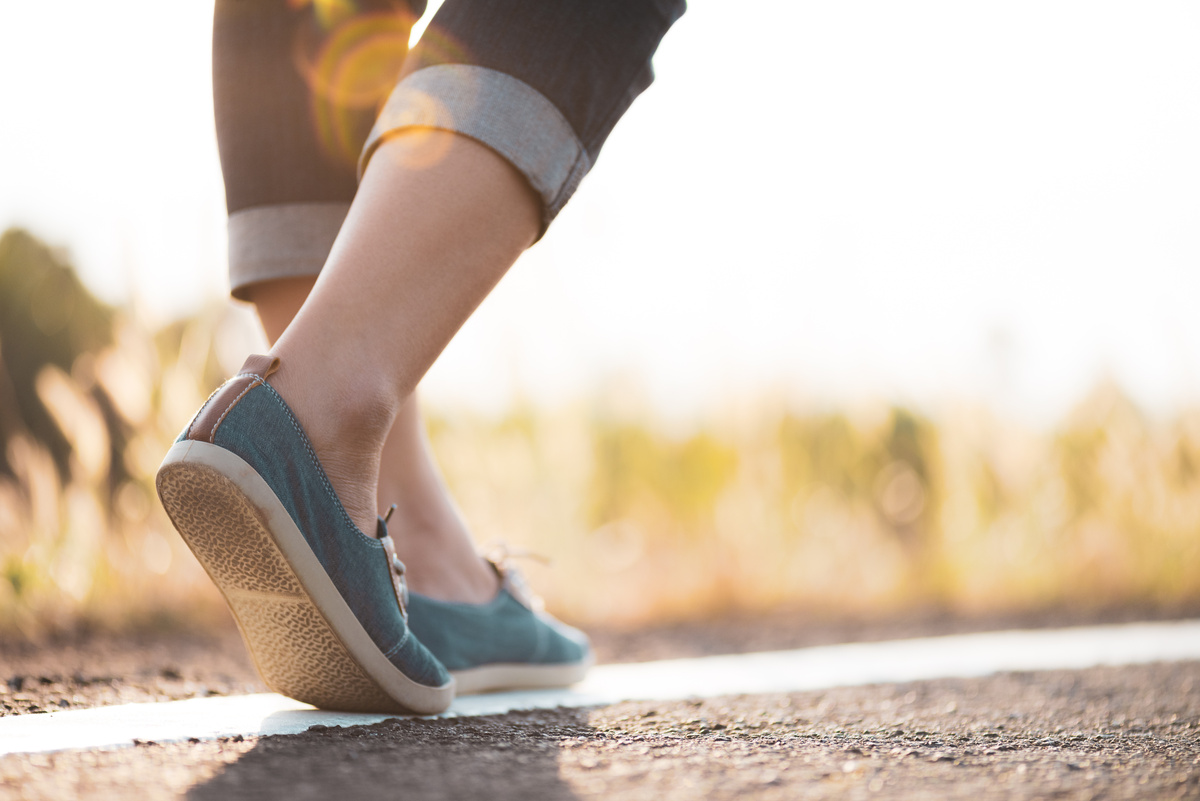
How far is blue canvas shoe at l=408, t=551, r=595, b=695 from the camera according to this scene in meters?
1.00

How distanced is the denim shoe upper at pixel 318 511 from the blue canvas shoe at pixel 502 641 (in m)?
0.18

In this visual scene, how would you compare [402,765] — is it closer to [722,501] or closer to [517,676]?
[517,676]

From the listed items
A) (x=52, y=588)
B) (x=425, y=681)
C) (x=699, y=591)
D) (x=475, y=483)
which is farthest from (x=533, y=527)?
(x=425, y=681)

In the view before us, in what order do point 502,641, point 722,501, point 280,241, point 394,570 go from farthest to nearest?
point 722,501 < point 502,641 < point 280,241 < point 394,570

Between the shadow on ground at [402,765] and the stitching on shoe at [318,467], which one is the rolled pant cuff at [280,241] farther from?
the shadow on ground at [402,765]

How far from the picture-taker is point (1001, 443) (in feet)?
9.35

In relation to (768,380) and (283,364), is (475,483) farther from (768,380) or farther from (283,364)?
(283,364)

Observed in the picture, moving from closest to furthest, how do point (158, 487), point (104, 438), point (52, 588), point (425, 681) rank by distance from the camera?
point (158, 487), point (425, 681), point (52, 588), point (104, 438)

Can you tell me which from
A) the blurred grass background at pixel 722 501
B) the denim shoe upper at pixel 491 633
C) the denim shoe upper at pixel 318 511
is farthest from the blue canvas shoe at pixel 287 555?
the blurred grass background at pixel 722 501

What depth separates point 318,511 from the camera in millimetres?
733

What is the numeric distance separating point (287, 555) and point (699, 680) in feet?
2.36

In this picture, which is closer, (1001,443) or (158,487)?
(158,487)

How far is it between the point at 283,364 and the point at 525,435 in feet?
6.26

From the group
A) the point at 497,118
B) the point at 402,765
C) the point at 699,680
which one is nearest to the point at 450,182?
the point at 497,118
